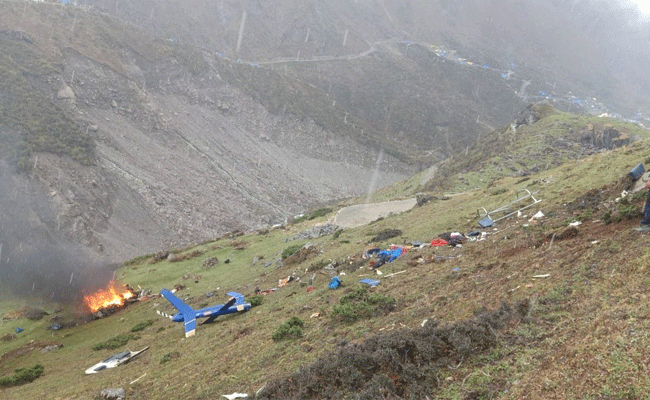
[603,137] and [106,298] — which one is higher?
[603,137]

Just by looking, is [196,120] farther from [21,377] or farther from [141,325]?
[21,377]

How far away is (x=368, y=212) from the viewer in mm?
46156

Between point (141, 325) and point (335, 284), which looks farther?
point (141, 325)

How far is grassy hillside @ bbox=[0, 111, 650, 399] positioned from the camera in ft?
25.2

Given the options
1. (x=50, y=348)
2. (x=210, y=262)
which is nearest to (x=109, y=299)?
(x=50, y=348)

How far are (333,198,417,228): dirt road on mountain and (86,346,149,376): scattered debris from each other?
973 inches

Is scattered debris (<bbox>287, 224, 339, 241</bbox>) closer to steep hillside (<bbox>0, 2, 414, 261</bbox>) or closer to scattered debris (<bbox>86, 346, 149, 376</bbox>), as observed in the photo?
scattered debris (<bbox>86, 346, 149, 376</bbox>)

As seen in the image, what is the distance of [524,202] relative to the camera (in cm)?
2461

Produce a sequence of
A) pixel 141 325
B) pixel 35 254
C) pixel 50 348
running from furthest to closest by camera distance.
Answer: pixel 35 254 < pixel 141 325 < pixel 50 348

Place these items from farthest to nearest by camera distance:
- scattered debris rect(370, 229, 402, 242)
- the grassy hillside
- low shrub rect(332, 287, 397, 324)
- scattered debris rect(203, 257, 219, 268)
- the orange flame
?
scattered debris rect(203, 257, 219, 268) < the orange flame < scattered debris rect(370, 229, 402, 242) < low shrub rect(332, 287, 397, 324) < the grassy hillside

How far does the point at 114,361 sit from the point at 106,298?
51.4ft

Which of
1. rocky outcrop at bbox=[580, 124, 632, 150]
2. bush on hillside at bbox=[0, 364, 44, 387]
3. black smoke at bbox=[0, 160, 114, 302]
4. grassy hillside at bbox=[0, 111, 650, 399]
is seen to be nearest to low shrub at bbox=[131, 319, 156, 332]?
grassy hillside at bbox=[0, 111, 650, 399]

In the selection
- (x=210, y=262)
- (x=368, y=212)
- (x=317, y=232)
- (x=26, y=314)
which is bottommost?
(x=26, y=314)

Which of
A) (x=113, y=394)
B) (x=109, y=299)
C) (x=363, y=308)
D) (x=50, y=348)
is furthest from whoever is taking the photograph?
(x=109, y=299)
